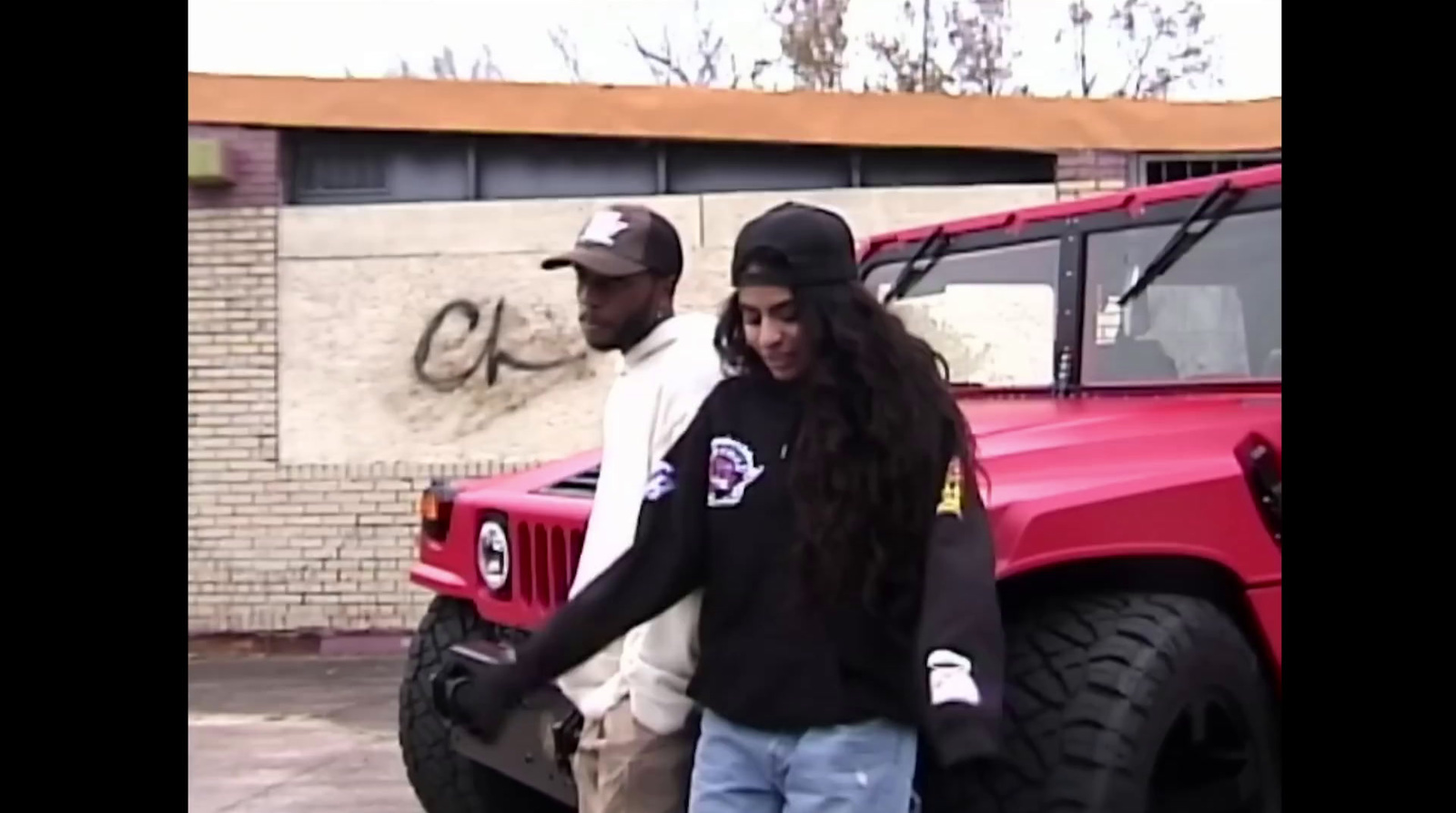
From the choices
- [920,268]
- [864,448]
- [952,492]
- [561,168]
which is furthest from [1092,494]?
[561,168]

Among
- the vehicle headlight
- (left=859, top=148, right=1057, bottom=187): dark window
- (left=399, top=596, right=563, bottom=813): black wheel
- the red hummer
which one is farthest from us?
(left=859, top=148, right=1057, bottom=187): dark window

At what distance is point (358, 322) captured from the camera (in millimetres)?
10195

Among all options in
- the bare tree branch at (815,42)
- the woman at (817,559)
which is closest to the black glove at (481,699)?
the woman at (817,559)

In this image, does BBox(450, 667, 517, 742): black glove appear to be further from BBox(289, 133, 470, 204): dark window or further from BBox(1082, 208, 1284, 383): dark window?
BBox(289, 133, 470, 204): dark window

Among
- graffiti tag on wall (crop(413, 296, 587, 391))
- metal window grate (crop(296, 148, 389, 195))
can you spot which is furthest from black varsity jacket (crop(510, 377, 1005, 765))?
metal window grate (crop(296, 148, 389, 195))

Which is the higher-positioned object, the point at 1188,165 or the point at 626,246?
the point at 1188,165

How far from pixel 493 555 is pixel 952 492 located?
5.49 ft

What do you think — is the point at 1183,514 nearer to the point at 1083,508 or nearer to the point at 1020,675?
the point at 1083,508

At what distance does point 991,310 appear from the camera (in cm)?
469

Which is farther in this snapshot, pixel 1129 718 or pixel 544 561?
pixel 544 561

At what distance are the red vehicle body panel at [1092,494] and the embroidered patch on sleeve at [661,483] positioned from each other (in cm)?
59

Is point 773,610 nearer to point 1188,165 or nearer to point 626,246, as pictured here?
point 626,246

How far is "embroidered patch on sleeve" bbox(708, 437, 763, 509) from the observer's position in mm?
2568

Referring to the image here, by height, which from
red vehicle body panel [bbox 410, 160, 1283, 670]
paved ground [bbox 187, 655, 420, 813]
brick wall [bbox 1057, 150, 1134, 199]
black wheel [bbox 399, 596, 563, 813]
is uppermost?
brick wall [bbox 1057, 150, 1134, 199]
